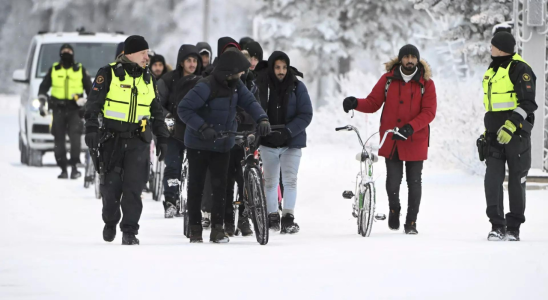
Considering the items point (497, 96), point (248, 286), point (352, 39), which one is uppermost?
point (352, 39)

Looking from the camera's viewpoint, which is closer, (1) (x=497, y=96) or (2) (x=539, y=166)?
(1) (x=497, y=96)

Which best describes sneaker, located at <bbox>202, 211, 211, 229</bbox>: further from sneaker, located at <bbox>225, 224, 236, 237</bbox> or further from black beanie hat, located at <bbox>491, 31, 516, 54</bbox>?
black beanie hat, located at <bbox>491, 31, 516, 54</bbox>

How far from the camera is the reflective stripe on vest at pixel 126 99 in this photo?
34.2 feet

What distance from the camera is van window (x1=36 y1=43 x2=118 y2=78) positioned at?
22.9 meters

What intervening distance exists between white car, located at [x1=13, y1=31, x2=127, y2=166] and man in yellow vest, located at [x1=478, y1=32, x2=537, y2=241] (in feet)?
38.9

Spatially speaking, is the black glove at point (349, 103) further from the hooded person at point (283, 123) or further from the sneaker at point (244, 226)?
the sneaker at point (244, 226)

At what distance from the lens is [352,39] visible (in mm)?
37875

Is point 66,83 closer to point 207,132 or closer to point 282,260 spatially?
point 207,132

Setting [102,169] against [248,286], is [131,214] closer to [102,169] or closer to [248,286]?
[102,169]

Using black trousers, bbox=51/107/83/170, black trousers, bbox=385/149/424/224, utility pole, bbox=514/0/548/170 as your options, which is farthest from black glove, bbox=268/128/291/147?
black trousers, bbox=51/107/83/170

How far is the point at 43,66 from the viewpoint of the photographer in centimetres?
2283

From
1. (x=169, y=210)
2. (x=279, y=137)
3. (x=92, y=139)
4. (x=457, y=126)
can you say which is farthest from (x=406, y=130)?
(x=457, y=126)

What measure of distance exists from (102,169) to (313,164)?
42.6 ft

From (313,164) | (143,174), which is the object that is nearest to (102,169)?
(143,174)
